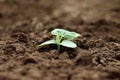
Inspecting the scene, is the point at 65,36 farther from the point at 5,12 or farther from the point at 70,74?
the point at 5,12

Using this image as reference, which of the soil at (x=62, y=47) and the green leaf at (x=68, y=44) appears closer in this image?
the soil at (x=62, y=47)

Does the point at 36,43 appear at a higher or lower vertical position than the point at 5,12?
lower

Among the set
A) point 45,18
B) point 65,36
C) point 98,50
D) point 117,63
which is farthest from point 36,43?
point 45,18

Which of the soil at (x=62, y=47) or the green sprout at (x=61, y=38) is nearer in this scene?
the soil at (x=62, y=47)

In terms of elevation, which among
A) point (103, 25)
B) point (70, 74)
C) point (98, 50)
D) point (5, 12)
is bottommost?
point (70, 74)

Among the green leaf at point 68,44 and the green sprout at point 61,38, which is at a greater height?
the green sprout at point 61,38

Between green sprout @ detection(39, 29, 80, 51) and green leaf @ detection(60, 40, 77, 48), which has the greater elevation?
green sprout @ detection(39, 29, 80, 51)

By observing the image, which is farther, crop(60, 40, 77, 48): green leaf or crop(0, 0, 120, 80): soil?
crop(60, 40, 77, 48): green leaf

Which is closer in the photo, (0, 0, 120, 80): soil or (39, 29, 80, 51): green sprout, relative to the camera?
(0, 0, 120, 80): soil
